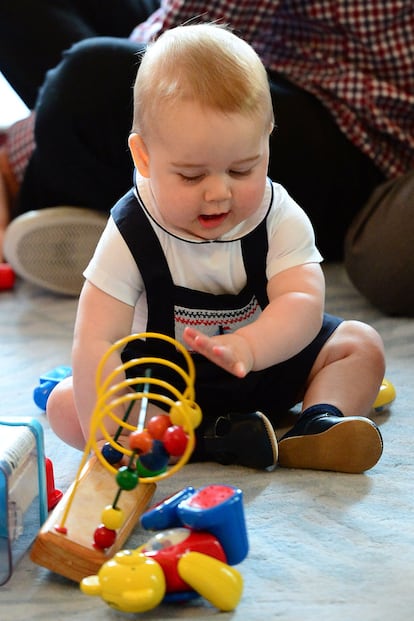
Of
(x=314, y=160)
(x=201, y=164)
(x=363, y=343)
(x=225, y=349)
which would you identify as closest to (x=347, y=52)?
(x=314, y=160)

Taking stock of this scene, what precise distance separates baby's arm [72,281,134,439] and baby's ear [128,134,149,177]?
129mm

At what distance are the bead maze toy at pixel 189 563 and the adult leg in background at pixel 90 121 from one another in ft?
2.94

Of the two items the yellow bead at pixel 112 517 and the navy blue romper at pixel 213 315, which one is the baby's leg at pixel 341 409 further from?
the yellow bead at pixel 112 517

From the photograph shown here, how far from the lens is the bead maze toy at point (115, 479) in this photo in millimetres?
742

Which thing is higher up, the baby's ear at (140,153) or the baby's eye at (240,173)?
the baby's ear at (140,153)

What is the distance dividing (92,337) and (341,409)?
0.27 meters

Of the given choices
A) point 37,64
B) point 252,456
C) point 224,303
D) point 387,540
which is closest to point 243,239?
point 224,303

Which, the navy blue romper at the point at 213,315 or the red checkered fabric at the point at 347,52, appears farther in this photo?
the red checkered fabric at the point at 347,52

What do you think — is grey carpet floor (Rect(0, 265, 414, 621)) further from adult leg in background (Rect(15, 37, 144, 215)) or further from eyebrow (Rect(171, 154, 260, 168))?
adult leg in background (Rect(15, 37, 144, 215))

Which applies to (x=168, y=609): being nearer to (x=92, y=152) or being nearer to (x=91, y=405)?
(x=91, y=405)

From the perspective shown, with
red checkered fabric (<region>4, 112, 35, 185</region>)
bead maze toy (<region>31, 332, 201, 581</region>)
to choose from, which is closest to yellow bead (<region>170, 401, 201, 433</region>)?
bead maze toy (<region>31, 332, 201, 581</region>)

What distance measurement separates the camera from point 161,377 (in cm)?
102

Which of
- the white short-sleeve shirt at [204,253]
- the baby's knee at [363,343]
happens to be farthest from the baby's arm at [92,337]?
the baby's knee at [363,343]

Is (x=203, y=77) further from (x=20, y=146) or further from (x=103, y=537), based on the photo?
(x=20, y=146)
